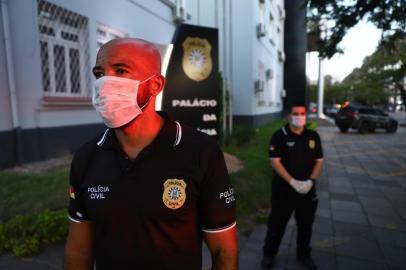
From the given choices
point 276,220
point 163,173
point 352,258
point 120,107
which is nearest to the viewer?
point 163,173

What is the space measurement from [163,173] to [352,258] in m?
3.17

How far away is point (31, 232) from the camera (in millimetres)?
3518

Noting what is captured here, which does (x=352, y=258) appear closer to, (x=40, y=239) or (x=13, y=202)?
(x=40, y=239)

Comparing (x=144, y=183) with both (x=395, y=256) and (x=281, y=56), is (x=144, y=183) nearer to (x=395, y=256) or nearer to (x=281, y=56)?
(x=395, y=256)

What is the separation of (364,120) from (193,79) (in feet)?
54.8

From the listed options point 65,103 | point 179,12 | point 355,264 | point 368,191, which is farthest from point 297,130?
point 179,12

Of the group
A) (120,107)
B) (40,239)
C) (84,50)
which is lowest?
(40,239)

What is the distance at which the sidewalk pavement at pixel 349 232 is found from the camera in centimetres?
352

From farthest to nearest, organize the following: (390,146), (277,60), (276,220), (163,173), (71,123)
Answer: (277,60)
(390,146)
(71,123)
(276,220)
(163,173)

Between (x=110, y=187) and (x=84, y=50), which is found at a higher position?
(x=84, y=50)

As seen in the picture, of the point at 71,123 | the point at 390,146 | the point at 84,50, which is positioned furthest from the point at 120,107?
the point at 390,146

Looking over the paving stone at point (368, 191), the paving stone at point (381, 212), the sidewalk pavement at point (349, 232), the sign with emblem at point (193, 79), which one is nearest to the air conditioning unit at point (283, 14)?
the sidewalk pavement at point (349, 232)

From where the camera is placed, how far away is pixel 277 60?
24.6 m

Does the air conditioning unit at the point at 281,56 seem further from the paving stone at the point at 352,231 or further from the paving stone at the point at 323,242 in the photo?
the paving stone at the point at 323,242
